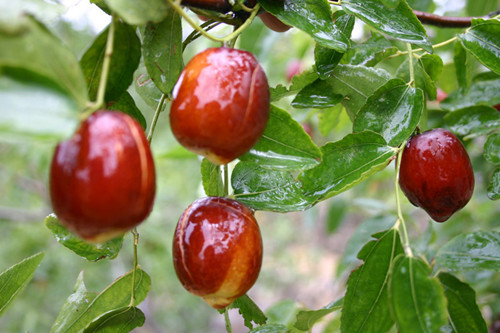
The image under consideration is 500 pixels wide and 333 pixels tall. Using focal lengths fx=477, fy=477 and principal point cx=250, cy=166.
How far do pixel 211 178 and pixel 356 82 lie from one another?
0.27m

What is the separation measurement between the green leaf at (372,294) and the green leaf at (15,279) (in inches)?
18.4

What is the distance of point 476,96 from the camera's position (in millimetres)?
918

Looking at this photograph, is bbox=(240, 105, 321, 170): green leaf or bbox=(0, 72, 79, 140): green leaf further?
bbox=(240, 105, 321, 170): green leaf

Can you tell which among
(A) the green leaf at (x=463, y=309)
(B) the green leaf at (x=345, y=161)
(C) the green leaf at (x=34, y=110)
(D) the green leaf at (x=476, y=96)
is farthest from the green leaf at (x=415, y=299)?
(D) the green leaf at (x=476, y=96)

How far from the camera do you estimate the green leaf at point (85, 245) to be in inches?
27.8

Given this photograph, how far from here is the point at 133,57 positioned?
1.88 feet

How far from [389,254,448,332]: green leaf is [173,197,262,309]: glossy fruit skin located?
0.17 metres

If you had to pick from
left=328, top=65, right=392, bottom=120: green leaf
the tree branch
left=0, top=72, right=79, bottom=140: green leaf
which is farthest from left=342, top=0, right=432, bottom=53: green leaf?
left=0, top=72, right=79, bottom=140: green leaf

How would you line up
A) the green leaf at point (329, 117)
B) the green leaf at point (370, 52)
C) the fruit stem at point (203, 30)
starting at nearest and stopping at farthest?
the fruit stem at point (203, 30)
the green leaf at point (370, 52)
the green leaf at point (329, 117)

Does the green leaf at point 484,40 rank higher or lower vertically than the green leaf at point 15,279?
higher

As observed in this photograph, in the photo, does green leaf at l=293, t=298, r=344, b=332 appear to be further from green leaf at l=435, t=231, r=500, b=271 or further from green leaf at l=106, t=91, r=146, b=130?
green leaf at l=106, t=91, r=146, b=130

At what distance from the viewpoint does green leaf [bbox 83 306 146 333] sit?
0.66 m

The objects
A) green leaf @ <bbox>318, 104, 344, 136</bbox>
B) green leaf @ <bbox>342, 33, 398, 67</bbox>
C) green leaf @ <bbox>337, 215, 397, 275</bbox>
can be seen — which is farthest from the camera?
green leaf @ <bbox>337, 215, 397, 275</bbox>

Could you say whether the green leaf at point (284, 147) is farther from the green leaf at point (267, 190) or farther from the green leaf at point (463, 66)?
the green leaf at point (463, 66)
